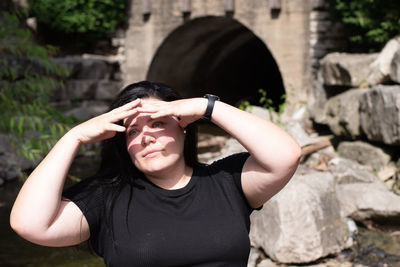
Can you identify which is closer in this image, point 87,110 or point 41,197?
point 41,197

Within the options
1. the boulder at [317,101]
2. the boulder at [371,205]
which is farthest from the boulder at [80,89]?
the boulder at [371,205]

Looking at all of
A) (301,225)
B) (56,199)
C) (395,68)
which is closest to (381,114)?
(395,68)

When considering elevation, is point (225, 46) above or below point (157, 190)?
below

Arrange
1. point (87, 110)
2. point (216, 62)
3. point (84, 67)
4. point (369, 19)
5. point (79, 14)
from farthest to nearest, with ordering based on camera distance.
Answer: point (216, 62)
point (79, 14)
point (84, 67)
point (87, 110)
point (369, 19)

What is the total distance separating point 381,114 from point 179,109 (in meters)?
5.14

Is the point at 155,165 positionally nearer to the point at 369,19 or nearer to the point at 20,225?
the point at 20,225

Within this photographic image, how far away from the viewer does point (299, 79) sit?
30.7ft

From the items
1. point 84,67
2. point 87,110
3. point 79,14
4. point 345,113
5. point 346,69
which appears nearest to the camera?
point 345,113

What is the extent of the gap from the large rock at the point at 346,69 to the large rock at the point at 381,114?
0.47m

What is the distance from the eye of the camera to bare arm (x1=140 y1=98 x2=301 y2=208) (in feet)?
5.51

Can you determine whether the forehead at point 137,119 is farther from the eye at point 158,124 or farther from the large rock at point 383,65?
the large rock at point 383,65

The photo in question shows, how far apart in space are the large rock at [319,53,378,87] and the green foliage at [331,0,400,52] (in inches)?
19.4

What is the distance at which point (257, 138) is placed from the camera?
169 centimetres

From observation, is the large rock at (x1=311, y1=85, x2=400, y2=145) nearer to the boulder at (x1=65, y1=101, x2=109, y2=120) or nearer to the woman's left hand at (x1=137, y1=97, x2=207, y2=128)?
the woman's left hand at (x1=137, y1=97, x2=207, y2=128)
